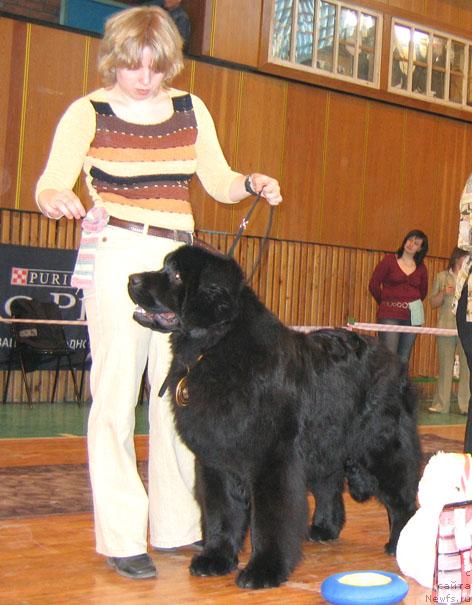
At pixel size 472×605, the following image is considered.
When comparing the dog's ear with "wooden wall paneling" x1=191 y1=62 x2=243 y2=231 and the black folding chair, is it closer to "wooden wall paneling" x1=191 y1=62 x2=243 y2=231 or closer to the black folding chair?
the black folding chair

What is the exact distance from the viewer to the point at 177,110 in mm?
2980

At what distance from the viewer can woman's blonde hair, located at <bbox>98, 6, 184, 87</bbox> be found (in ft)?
8.79

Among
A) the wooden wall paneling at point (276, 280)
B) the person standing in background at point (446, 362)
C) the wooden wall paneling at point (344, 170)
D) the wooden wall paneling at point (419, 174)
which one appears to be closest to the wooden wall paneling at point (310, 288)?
the wooden wall paneling at point (344, 170)

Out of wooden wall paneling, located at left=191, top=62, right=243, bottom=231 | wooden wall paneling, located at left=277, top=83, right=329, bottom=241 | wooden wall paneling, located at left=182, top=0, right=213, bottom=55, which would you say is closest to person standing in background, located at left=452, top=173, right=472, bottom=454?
wooden wall paneling, located at left=191, top=62, right=243, bottom=231

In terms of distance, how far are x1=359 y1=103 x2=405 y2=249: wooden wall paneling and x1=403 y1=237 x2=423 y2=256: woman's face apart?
9.17 ft

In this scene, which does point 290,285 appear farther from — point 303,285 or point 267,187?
point 267,187

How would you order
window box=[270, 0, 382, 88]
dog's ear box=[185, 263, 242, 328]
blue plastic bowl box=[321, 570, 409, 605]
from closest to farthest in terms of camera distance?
blue plastic bowl box=[321, 570, 409, 605] → dog's ear box=[185, 263, 242, 328] → window box=[270, 0, 382, 88]

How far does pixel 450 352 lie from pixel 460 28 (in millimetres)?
5787

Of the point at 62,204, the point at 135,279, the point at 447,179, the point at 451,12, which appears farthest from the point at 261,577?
the point at 451,12

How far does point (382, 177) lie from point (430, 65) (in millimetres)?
1910

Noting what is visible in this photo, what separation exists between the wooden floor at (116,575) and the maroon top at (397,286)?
210 inches

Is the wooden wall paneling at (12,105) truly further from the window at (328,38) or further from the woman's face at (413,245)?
the woman's face at (413,245)

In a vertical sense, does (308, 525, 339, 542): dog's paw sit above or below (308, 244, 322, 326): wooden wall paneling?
below

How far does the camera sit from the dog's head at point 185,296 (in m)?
2.63
